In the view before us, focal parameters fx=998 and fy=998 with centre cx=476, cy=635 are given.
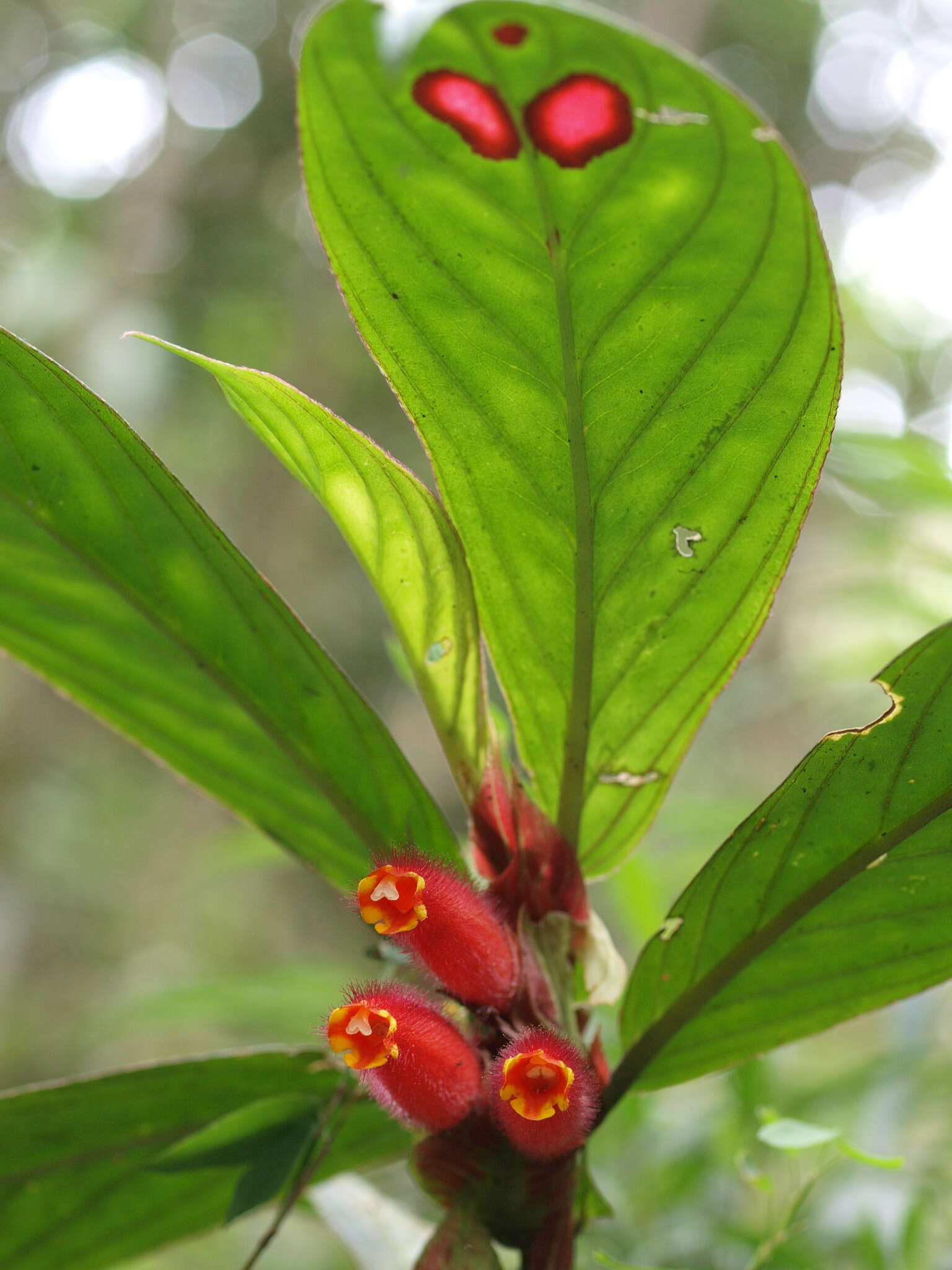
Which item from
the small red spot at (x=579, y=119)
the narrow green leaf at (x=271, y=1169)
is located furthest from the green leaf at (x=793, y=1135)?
the small red spot at (x=579, y=119)

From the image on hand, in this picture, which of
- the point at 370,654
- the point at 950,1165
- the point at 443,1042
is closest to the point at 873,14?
the point at 370,654

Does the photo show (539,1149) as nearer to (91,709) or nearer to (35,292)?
(91,709)

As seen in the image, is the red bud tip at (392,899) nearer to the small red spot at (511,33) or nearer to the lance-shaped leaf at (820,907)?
the lance-shaped leaf at (820,907)

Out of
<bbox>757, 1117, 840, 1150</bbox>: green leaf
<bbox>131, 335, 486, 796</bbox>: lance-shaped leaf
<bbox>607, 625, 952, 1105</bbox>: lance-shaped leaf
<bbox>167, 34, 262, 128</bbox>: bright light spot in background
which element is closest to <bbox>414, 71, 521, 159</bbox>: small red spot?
<bbox>131, 335, 486, 796</bbox>: lance-shaped leaf

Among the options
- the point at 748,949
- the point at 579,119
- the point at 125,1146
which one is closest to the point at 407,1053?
the point at 748,949

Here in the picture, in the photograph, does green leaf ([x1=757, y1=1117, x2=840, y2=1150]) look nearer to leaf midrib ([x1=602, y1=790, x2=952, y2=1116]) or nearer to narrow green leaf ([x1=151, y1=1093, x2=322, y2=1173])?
leaf midrib ([x1=602, y1=790, x2=952, y2=1116])
